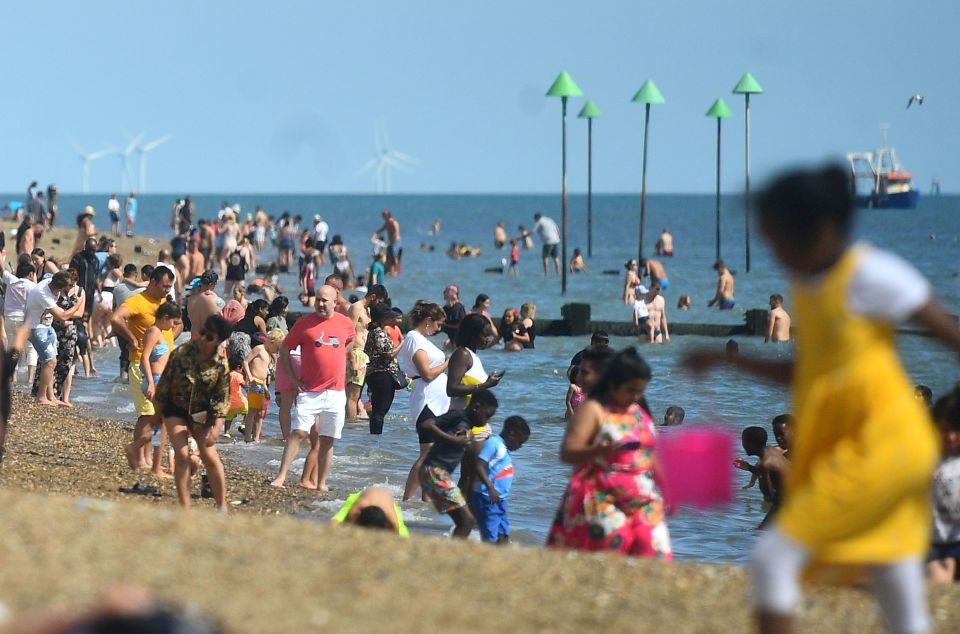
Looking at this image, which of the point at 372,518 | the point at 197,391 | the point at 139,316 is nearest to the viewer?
the point at 372,518

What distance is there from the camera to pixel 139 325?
11156 mm

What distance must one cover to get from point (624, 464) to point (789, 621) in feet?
7.43

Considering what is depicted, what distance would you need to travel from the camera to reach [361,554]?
5441 millimetres

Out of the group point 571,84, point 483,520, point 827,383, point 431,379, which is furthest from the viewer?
point 571,84

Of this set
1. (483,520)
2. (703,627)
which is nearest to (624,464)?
(703,627)

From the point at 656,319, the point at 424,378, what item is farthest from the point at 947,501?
the point at 656,319

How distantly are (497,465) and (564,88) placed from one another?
30.0 m

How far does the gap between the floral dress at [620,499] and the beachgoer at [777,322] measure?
15.8 metres

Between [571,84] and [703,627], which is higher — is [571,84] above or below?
above

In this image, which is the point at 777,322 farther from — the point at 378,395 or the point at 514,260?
the point at 514,260

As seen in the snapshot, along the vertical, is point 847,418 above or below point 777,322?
above

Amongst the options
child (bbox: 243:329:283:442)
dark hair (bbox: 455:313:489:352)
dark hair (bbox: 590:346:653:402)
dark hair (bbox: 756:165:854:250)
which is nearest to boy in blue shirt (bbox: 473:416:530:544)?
dark hair (bbox: 455:313:489:352)

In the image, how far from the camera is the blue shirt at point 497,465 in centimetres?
899

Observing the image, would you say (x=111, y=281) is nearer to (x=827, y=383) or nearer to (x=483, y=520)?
(x=483, y=520)
